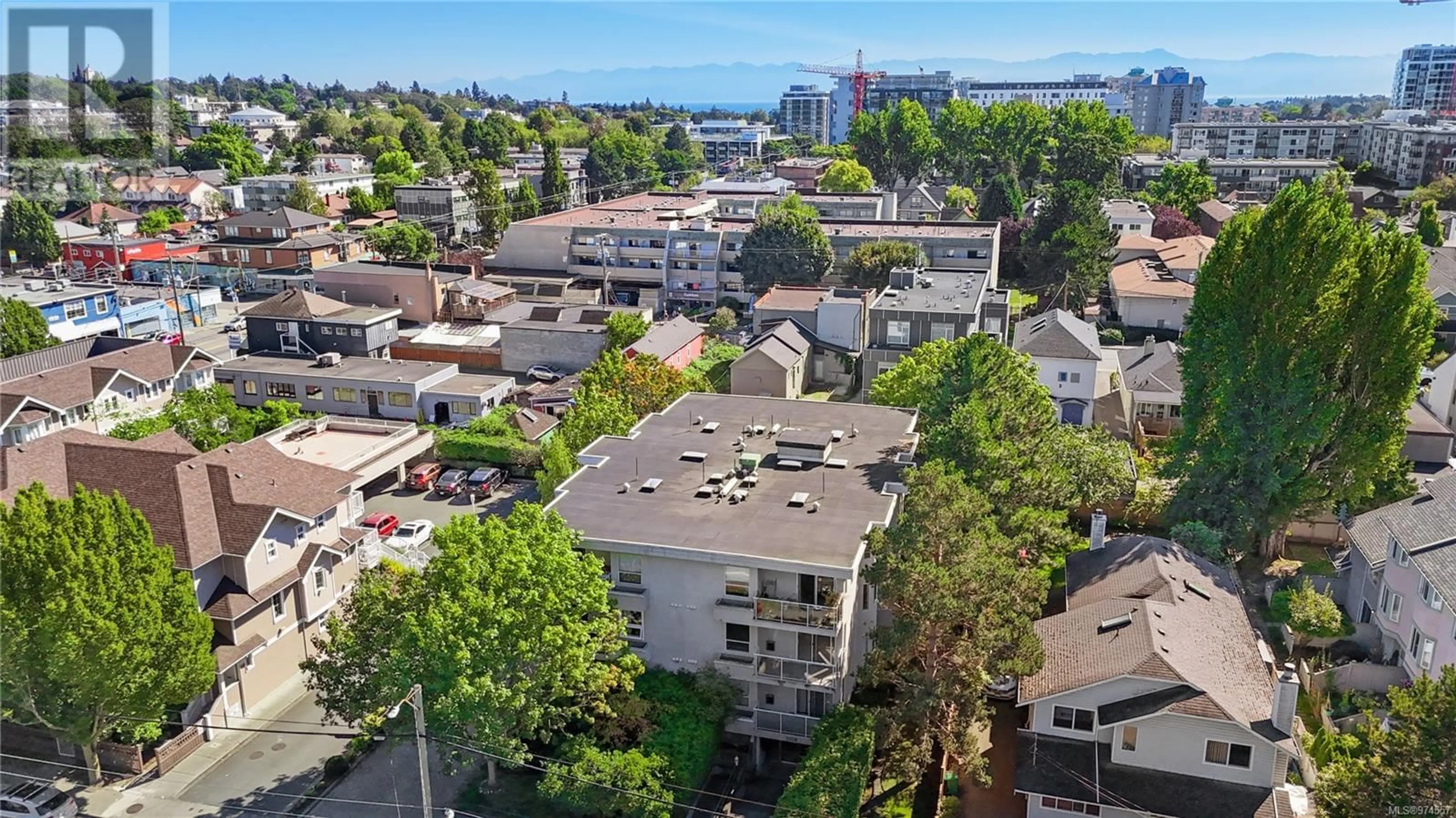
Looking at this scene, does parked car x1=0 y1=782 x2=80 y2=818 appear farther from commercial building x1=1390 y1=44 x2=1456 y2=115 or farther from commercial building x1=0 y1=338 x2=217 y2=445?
commercial building x1=1390 y1=44 x2=1456 y2=115

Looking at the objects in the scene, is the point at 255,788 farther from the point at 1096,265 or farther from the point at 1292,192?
the point at 1096,265

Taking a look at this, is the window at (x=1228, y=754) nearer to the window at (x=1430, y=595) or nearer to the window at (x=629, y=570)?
the window at (x=1430, y=595)

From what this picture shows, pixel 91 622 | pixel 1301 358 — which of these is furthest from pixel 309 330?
pixel 1301 358

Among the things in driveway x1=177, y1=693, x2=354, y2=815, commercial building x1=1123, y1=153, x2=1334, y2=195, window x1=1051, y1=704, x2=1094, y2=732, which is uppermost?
commercial building x1=1123, y1=153, x2=1334, y2=195

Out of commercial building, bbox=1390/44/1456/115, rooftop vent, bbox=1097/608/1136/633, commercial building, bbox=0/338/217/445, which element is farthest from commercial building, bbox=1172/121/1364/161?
commercial building, bbox=0/338/217/445

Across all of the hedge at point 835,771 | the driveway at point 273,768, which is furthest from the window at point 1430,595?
the driveway at point 273,768

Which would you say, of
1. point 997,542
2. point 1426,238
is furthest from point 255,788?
point 1426,238
